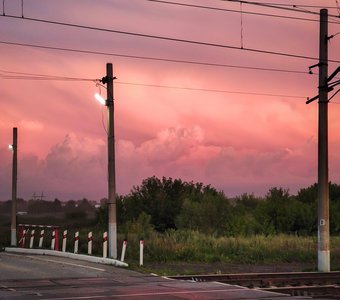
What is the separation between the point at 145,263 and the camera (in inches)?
993

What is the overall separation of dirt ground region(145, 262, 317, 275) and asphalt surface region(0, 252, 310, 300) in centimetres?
191

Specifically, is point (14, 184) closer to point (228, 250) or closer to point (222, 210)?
point (228, 250)

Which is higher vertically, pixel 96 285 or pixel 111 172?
pixel 111 172

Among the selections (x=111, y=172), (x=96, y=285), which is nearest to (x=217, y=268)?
(x=111, y=172)

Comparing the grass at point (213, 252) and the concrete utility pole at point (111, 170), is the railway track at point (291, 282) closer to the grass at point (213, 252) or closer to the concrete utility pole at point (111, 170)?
the grass at point (213, 252)

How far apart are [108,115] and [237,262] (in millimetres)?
8755

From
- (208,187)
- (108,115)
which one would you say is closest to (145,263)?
(108,115)

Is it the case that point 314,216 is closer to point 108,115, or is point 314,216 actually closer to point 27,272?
point 108,115

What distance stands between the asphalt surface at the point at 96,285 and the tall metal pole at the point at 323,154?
23.3 feet

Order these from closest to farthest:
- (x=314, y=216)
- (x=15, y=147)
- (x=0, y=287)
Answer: (x=0, y=287) → (x=15, y=147) → (x=314, y=216)

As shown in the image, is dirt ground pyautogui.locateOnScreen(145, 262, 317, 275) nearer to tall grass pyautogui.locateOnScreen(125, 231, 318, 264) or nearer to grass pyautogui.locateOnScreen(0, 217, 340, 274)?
grass pyautogui.locateOnScreen(0, 217, 340, 274)

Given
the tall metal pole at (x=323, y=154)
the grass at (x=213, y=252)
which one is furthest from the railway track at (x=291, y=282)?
the grass at (x=213, y=252)

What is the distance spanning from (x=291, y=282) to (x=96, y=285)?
6237 millimetres

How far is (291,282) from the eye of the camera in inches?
755
